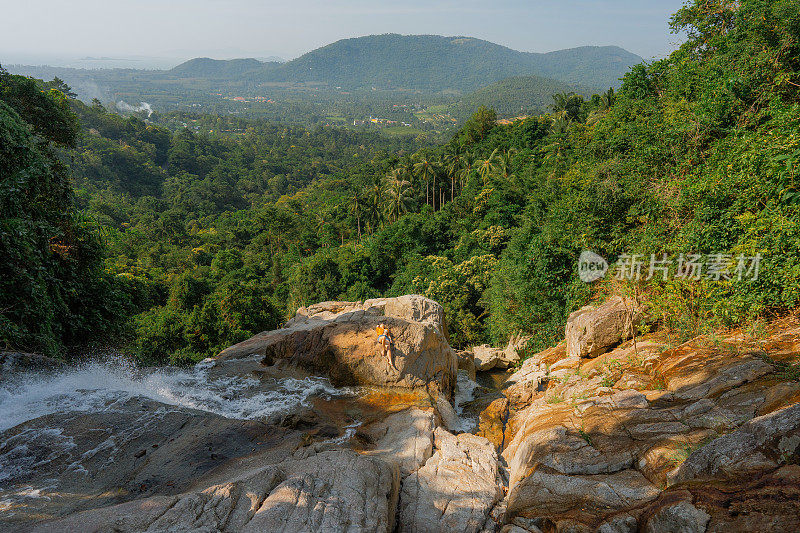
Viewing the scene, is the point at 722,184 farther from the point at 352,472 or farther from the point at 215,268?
the point at 215,268

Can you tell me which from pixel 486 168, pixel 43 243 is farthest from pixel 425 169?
pixel 43 243

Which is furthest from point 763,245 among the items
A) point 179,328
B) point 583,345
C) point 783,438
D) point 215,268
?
point 215,268

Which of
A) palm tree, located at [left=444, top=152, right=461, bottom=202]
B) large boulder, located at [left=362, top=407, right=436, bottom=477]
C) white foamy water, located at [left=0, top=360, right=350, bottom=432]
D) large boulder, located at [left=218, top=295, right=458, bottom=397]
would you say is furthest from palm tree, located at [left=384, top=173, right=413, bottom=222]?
large boulder, located at [left=362, top=407, right=436, bottom=477]

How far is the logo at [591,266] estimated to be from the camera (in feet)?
48.6

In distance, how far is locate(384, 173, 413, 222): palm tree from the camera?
4881cm

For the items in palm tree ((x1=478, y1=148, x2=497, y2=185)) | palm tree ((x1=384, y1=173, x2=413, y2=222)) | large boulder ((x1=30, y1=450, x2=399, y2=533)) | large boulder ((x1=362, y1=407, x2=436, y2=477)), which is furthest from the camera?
palm tree ((x1=384, y1=173, x2=413, y2=222))

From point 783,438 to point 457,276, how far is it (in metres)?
23.2

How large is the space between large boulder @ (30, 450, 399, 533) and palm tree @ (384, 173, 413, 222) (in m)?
43.3

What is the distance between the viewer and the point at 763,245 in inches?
347

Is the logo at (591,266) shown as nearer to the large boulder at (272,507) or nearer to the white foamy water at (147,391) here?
the white foamy water at (147,391)

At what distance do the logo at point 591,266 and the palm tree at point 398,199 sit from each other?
34324mm

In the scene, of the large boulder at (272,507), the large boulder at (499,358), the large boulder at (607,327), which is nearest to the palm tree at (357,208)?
the large boulder at (499,358)

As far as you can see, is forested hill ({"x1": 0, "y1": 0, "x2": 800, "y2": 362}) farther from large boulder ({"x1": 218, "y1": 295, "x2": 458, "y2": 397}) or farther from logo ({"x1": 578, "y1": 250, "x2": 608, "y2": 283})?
large boulder ({"x1": 218, "y1": 295, "x2": 458, "y2": 397})

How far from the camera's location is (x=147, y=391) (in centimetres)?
1047
